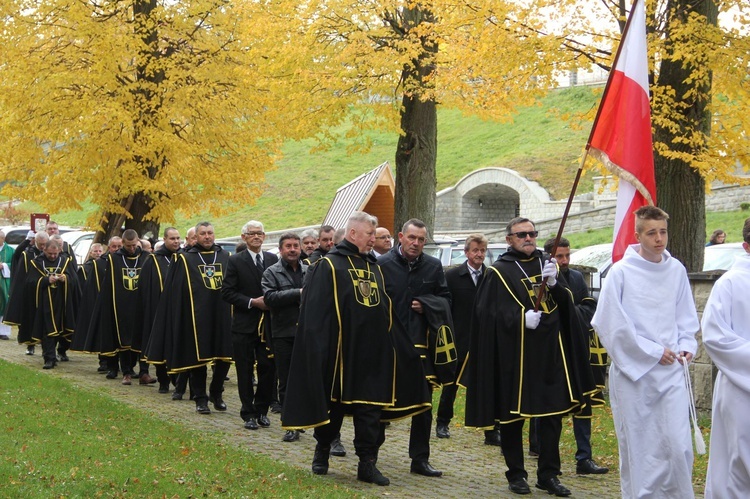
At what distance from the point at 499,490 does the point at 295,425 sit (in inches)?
65.6

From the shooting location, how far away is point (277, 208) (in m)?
53.4

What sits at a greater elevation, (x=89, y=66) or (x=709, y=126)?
(x=89, y=66)

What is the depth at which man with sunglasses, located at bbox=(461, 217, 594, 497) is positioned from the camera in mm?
8500

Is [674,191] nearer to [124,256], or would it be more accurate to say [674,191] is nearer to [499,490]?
[499,490]

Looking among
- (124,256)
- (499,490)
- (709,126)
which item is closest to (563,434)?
(499,490)

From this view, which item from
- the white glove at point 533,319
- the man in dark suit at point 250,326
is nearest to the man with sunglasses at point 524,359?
the white glove at point 533,319

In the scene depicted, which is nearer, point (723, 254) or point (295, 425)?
point (295, 425)

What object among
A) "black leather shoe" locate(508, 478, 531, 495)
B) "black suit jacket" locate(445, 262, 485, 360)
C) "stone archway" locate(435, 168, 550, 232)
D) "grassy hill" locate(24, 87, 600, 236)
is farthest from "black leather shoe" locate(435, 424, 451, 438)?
"grassy hill" locate(24, 87, 600, 236)

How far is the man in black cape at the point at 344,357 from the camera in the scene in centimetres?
874

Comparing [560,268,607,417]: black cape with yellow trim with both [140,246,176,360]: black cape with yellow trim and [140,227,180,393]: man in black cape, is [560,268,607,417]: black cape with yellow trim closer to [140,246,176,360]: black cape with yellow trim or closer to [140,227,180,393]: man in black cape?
[140,227,180,393]: man in black cape

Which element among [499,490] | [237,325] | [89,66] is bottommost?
[499,490]

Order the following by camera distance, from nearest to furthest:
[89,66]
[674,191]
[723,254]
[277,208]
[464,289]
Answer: [464,289] < [674,191] < [723,254] < [89,66] < [277,208]

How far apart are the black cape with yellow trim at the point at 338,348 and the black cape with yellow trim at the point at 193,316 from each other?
13.9ft

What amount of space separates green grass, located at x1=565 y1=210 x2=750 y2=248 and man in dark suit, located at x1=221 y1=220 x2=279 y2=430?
70.1 feet
